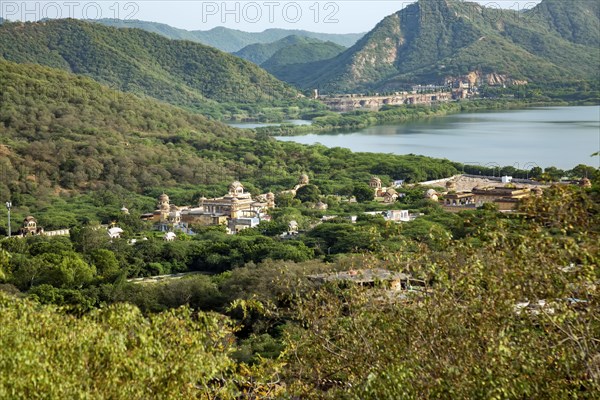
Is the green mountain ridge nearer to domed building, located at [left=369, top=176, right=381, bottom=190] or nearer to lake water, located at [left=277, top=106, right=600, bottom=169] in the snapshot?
lake water, located at [left=277, top=106, right=600, bottom=169]

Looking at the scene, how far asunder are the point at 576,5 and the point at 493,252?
118 metres

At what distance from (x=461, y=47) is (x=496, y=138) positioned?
56.9 m

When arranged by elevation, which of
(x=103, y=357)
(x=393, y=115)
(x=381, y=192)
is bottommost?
(x=381, y=192)

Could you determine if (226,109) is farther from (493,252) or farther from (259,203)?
(493,252)

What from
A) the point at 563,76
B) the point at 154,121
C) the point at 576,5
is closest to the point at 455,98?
the point at 563,76

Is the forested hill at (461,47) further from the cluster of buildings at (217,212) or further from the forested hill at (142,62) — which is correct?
the cluster of buildings at (217,212)

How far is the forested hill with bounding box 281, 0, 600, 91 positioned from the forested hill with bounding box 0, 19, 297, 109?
74.6 feet

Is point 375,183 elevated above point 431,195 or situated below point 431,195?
above

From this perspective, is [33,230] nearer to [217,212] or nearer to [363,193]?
[217,212]

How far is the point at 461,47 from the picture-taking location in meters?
104

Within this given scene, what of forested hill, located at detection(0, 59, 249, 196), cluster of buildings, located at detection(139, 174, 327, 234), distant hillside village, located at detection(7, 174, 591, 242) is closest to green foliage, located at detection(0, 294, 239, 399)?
distant hillside village, located at detection(7, 174, 591, 242)

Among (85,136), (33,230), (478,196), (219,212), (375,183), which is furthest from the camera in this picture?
(85,136)

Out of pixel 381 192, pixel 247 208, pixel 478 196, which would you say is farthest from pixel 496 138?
pixel 247 208

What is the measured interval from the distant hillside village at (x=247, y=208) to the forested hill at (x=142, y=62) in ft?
131
